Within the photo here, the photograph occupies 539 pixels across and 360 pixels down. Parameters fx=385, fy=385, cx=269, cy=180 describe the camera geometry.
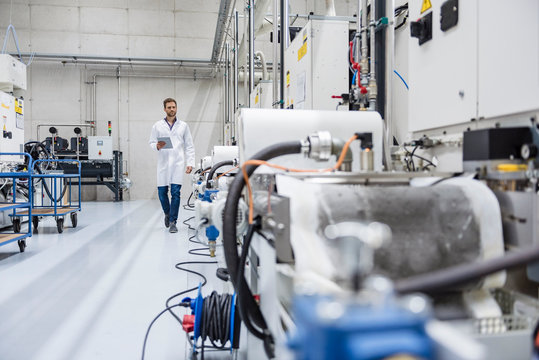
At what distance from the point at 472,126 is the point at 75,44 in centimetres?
713

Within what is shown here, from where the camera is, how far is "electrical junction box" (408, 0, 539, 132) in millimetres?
894

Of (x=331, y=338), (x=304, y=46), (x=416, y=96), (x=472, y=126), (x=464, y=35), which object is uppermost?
(x=304, y=46)

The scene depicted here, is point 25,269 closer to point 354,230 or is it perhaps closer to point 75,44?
point 354,230

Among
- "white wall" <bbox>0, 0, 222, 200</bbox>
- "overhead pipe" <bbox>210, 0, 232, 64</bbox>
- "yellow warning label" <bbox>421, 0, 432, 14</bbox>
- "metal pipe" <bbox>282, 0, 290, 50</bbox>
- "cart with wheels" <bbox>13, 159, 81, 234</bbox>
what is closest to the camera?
"yellow warning label" <bbox>421, 0, 432, 14</bbox>

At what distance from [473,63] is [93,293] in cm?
184

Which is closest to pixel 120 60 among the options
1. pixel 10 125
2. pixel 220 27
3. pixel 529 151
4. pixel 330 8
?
pixel 220 27

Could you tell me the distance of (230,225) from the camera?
0.74 meters

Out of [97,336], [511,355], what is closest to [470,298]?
[511,355]

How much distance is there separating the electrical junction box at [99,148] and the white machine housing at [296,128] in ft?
17.9

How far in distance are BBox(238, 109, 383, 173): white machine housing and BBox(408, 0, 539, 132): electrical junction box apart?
210 mm

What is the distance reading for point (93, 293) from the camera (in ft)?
6.08

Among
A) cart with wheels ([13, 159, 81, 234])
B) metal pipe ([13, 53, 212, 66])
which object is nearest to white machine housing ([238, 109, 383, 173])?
cart with wheels ([13, 159, 81, 234])

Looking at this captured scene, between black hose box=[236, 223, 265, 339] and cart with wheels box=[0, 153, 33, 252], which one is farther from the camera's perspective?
cart with wheels box=[0, 153, 33, 252]

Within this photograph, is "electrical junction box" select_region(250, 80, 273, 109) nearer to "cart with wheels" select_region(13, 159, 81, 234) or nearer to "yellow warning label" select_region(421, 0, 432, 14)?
"cart with wheels" select_region(13, 159, 81, 234)
